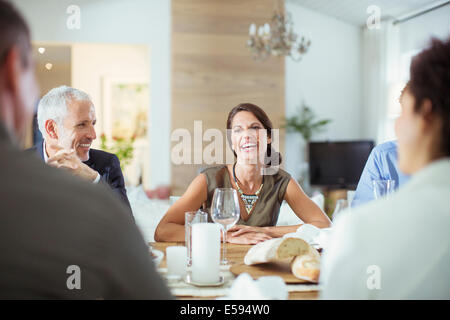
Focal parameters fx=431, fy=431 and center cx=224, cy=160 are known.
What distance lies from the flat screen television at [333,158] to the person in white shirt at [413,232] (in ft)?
17.8

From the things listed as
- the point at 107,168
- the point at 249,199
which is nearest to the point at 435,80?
the point at 249,199

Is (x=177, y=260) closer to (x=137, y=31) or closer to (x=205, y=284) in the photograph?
(x=205, y=284)

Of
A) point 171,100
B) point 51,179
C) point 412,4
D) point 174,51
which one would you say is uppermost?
point 412,4

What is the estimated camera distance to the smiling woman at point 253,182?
6.89 ft

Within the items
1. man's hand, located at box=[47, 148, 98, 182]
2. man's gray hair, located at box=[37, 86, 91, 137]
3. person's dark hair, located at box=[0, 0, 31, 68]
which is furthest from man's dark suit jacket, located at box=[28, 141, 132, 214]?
person's dark hair, located at box=[0, 0, 31, 68]

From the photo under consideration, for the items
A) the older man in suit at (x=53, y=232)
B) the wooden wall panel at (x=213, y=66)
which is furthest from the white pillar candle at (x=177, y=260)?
the wooden wall panel at (x=213, y=66)

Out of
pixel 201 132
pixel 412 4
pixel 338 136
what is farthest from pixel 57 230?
pixel 338 136

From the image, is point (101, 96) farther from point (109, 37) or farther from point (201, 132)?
point (201, 132)

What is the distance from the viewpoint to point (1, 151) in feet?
2.04

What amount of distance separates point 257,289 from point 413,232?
0.34 meters

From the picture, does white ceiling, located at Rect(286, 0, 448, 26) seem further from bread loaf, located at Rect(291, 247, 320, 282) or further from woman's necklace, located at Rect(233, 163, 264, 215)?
bread loaf, located at Rect(291, 247, 320, 282)

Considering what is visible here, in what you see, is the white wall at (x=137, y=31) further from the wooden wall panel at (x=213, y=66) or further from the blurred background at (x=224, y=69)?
the wooden wall panel at (x=213, y=66)

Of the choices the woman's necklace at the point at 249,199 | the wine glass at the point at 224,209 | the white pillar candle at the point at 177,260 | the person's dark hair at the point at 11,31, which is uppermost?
the person's dark hair at the point at 11,31
